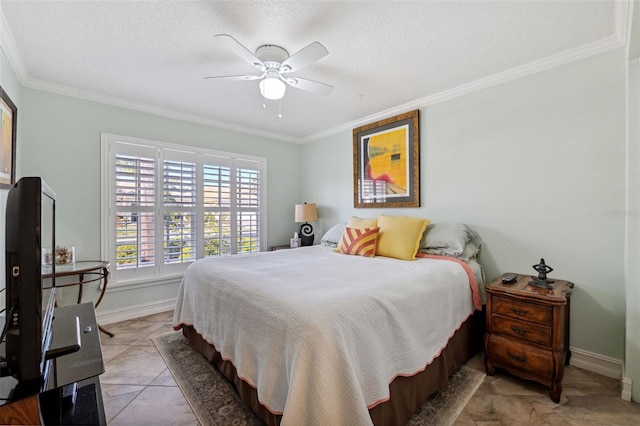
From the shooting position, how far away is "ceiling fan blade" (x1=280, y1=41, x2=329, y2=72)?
5.80 ft

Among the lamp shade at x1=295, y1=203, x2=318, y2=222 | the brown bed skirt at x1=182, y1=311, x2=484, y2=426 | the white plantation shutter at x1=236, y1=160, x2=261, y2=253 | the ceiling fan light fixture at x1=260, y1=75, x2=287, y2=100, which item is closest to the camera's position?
the brown bed skirt at x1=182, y1=311, x2=484, y2=426

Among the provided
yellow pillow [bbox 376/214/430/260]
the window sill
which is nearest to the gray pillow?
yellow pillow [bbox 376/214/430/260]

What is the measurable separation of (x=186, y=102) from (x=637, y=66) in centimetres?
388

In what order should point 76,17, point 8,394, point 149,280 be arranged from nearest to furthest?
point 8,394 < point 76,17 < point 149,280

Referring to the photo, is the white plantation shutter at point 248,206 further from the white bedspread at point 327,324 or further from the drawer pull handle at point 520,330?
the drawer pull handle at point 520,330

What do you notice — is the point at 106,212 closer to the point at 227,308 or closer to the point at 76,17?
the point at 76,17

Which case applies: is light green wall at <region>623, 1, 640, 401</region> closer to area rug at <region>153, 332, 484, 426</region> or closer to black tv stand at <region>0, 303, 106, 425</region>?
area rug at <region>153, 332, 484, 426</region>

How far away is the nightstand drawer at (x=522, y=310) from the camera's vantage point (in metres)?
1.84

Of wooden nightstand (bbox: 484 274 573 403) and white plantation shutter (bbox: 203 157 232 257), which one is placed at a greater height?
white plantation shutter (bbox: 203 157 232 257)

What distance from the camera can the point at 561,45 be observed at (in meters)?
2.11

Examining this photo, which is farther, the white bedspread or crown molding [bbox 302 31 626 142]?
crown molding [bbox 302 31 626 142]

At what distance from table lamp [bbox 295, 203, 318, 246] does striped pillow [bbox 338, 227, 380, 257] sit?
1299 millimetres

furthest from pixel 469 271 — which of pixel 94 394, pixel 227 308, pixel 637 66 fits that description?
pixel 94 394

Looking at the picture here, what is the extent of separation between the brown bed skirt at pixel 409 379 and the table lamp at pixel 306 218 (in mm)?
2117
